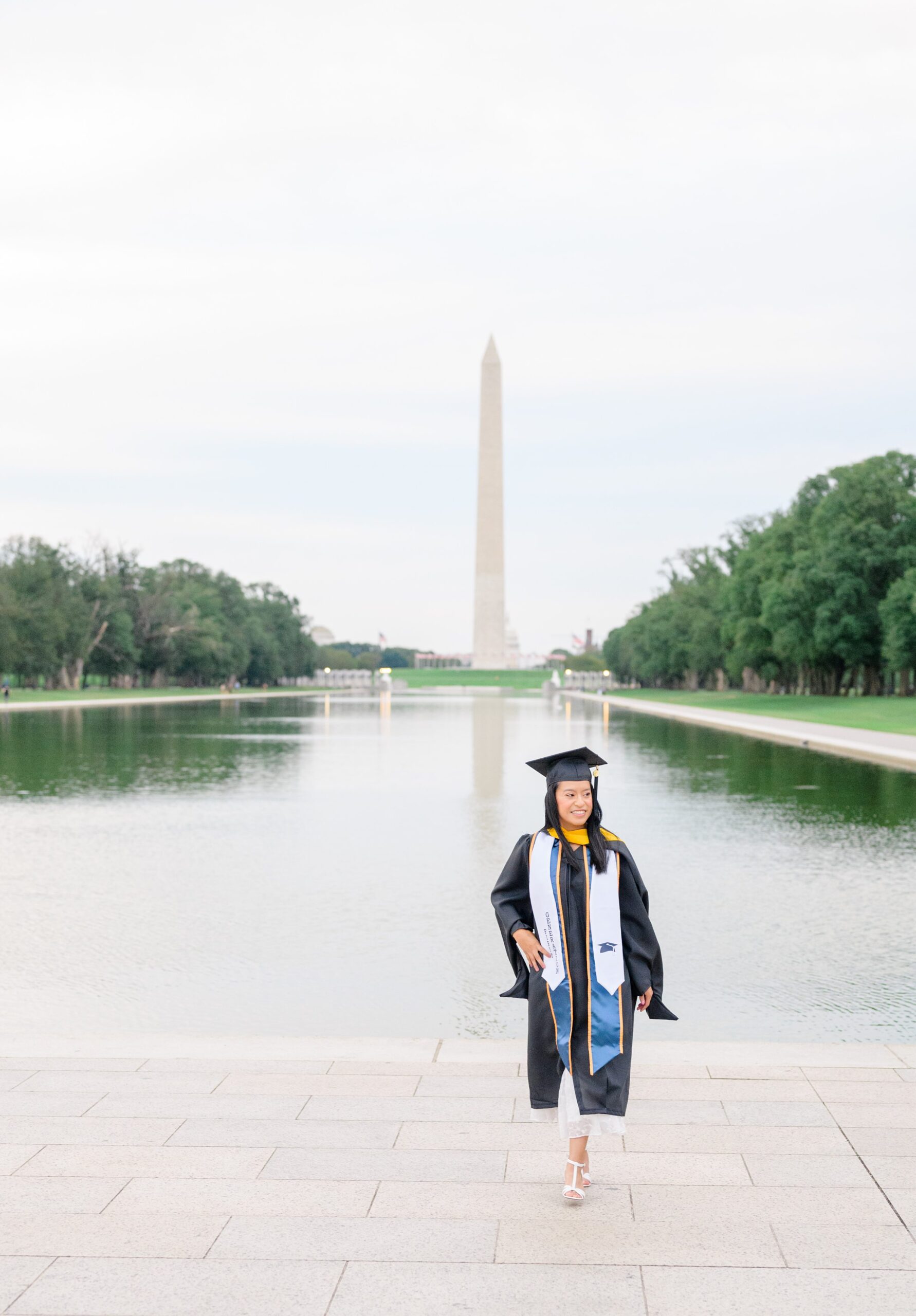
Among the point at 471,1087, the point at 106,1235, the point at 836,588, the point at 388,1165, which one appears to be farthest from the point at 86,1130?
the point at 836,588

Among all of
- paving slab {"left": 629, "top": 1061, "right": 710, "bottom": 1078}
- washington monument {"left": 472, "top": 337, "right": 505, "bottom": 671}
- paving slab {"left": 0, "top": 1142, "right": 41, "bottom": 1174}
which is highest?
washington monument {"left": 472, "top": 337, "right": 505, "bottom": 671}

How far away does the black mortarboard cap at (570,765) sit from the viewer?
413cm

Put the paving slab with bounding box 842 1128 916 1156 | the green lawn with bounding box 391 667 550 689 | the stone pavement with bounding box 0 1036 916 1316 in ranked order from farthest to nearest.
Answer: the green lawn with bounding box 391 667 550 689 → the paving slab with bounding box 842 1128 916 1156 → the stone pavement with bounding box 0 1036 916 1316

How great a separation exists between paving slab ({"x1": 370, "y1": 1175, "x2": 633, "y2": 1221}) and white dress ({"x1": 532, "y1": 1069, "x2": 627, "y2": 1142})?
20cm

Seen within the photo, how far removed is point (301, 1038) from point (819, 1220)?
2.83 meters

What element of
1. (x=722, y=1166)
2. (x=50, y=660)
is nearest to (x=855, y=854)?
(x=722, y=1166)

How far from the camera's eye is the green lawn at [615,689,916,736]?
1591 inches

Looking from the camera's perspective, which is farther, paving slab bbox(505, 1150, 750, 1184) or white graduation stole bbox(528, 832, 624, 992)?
paving slab bbox(505, 1150, 750, 1184)

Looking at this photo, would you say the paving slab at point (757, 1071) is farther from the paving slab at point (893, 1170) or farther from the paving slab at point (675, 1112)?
the paving slab at point (893, 1170)

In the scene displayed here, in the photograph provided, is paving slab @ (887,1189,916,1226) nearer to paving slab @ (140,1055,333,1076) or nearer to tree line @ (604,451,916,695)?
paving slab @ (140,1055,333,1076)

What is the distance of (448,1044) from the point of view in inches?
233

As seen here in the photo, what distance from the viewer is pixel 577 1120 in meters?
4.04

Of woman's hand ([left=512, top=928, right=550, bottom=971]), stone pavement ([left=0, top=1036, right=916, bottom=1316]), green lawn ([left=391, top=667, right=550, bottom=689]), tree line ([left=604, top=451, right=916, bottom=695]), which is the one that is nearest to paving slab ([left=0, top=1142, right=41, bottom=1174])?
stone pavement ([left=0, top=1036, right=916, bottom=1316])

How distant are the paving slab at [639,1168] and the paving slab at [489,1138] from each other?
6 centimetres
